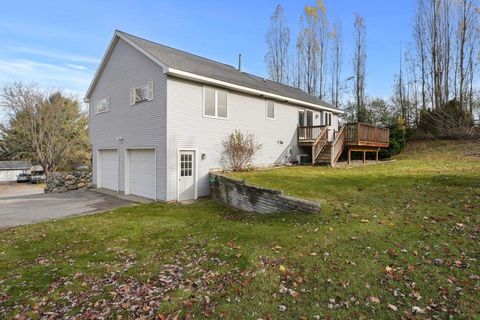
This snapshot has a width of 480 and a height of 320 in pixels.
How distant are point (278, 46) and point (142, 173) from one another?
24310mm

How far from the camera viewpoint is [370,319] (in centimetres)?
314

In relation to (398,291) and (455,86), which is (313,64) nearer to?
(455,86)

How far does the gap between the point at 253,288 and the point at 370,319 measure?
155 centimetres

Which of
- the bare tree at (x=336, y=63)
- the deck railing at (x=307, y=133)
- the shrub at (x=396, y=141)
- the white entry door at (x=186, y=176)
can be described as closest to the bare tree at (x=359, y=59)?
the bare tree at (x=336, y=63)

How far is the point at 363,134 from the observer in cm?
1638

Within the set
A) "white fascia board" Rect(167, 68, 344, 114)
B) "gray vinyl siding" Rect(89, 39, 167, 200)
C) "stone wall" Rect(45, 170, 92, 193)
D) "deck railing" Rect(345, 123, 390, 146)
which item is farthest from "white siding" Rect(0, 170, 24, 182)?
"deck railing" Rect(345, 123, 390, 146)

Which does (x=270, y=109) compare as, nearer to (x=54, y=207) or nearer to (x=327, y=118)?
(x=327, y=118)

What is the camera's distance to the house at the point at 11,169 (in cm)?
4234

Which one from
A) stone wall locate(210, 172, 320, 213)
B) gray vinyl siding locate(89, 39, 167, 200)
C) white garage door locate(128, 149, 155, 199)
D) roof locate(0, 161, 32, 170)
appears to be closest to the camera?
stone wall locate(210, 172, 320, 213)

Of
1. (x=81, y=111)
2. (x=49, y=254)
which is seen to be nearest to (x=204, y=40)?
(x=49, y=254)

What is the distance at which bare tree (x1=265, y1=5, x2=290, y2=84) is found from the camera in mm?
30547

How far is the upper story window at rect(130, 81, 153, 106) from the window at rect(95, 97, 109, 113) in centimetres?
291

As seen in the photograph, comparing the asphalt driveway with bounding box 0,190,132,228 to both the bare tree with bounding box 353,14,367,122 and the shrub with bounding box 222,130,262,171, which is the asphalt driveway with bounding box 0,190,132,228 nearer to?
the shrub with bounding box 222,130,262,171

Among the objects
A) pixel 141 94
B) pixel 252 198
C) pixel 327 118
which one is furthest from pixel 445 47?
pixel 141 94
